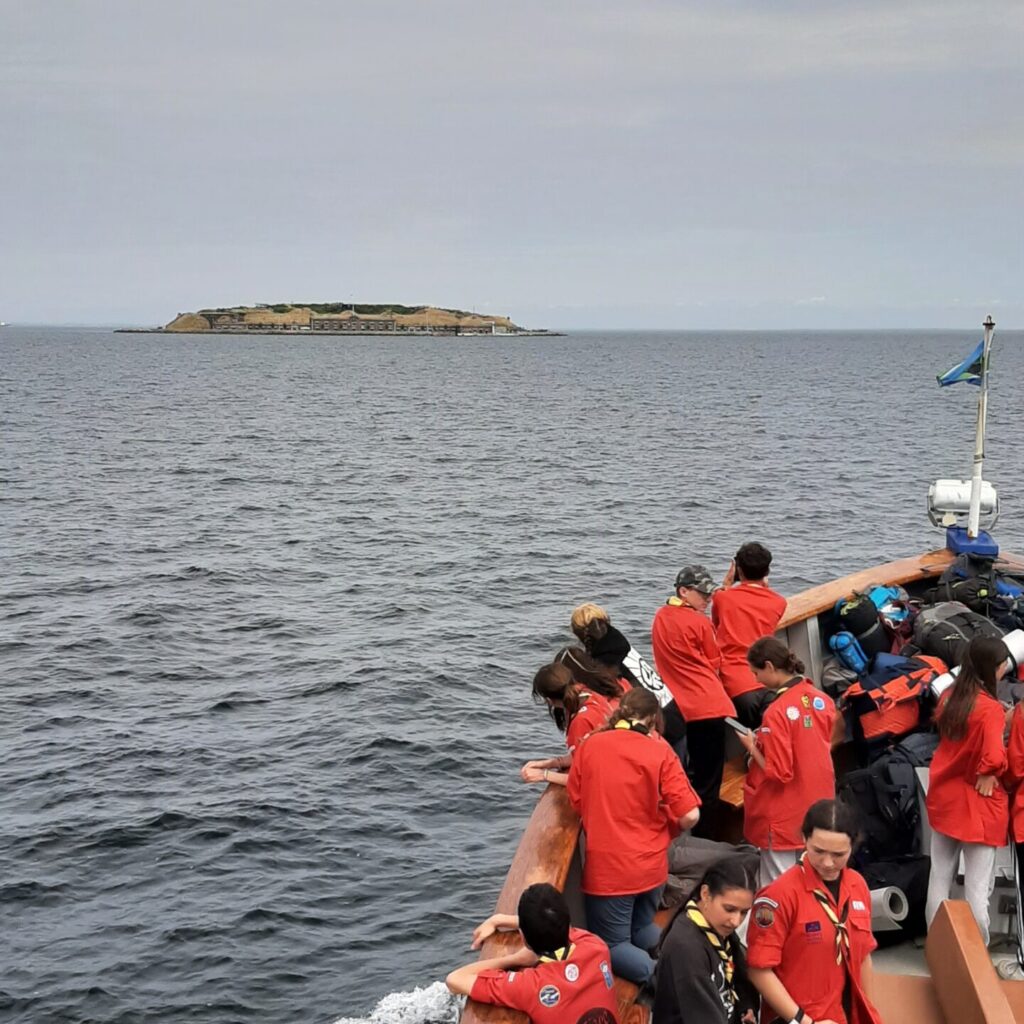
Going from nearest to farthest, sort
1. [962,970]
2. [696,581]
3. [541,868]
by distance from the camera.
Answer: [962,970] → [541,868] → [696,581]

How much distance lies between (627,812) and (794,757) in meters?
1.06

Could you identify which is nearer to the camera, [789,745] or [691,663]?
[789,745]

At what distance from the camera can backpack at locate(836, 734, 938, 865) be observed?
258 inches

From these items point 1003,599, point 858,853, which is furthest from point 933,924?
point 1003,599

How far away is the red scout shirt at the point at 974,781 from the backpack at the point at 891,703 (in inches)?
52.4

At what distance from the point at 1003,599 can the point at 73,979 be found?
26.7ft

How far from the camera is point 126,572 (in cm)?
2558

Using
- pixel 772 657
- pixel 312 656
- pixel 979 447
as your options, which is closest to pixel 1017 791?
pixel 772 657

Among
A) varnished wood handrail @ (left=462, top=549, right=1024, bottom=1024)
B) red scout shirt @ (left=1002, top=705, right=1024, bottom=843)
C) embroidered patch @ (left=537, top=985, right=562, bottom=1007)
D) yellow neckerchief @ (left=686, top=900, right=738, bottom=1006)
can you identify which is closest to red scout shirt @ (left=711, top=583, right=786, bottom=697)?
varnished wood handrail @ (left=462, top=549, right=1024, bottom=1024)

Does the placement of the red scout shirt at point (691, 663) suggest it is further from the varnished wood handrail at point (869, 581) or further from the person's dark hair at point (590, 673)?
the varnished wood handrail at point (869, 581)

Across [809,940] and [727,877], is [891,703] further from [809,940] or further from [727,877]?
[727,877]

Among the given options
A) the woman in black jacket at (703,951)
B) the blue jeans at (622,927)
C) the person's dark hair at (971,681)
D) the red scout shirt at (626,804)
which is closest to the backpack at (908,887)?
the person's dark hair at (971,681)

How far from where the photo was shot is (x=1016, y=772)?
5.83 m

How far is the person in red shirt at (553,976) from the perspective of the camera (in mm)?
4379
